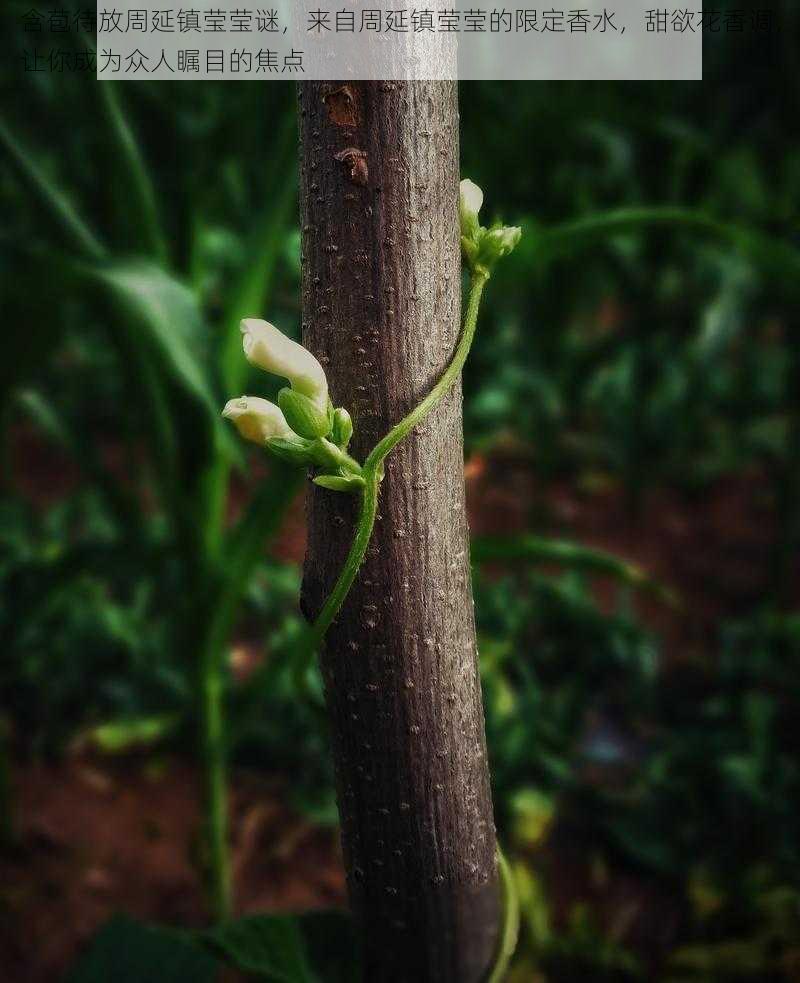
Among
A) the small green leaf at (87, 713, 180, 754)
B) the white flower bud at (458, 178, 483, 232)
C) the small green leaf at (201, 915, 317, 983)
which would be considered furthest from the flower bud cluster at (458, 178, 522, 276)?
the small green leaf at (87, 713, 180, 754)

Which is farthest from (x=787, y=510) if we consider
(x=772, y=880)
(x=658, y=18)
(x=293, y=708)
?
(x=658, y=18)

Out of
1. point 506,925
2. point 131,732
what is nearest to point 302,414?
point 506,925

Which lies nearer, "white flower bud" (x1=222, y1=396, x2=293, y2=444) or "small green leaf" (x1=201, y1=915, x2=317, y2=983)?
"white flower bud" (x1=222, y1=396, x2=293, y2=444)

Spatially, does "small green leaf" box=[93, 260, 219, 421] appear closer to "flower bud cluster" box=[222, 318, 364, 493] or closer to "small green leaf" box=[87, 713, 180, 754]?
"flower bud cluster" box=[222, 318, 364, 493]

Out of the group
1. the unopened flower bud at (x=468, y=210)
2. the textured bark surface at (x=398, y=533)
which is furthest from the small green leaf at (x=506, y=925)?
the unopened flower bud at (x=468, y=210)

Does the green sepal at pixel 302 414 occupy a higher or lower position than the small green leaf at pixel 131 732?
higher

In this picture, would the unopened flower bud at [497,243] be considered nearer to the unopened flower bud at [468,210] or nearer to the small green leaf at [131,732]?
the unopened flower bud at [468,210]

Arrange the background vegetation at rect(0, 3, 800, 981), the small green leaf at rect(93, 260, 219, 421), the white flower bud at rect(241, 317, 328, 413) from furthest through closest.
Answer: the background vegetation at rect(0, 3, 800, 981) → the small green leaf at rect(93, 260, 219, 421) → the white flower bud at rect(241, 317, 328, 413)

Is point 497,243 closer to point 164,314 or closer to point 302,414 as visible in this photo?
point 302,414
